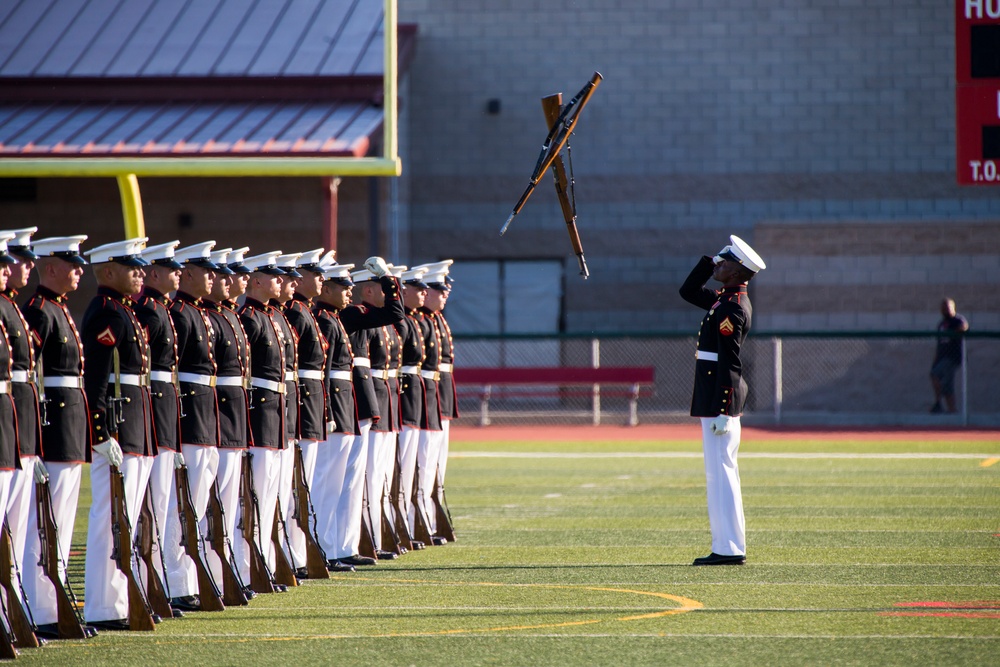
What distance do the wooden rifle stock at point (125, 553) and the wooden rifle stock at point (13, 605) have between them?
0.58m

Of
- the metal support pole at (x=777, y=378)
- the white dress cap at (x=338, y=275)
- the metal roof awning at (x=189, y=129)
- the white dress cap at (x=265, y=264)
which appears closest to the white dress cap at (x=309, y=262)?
the white dress cap at (x=338, y=275)

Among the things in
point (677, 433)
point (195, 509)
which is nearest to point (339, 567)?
point (195, 509)

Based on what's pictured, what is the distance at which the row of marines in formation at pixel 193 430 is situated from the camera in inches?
274

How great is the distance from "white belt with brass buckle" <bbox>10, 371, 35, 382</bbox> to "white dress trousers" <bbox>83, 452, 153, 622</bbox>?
2.05 feet

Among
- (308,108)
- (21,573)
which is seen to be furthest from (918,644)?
(308,108)

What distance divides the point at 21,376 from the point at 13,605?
105cm

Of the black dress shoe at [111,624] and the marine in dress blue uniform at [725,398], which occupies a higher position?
the marine in dress blue uniform at [725,398]

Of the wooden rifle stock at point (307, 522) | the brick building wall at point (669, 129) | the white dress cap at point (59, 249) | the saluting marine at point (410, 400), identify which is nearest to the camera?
the white dress cap at point (59, 249)

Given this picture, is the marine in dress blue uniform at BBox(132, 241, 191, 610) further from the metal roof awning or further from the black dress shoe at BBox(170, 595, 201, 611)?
the metal roof awning

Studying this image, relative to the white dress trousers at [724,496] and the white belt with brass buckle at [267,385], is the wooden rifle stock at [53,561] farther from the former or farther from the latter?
the white dress trousers at [724,496]

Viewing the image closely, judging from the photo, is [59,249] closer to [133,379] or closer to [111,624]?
[133,379]

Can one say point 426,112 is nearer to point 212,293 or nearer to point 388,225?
point 388,225

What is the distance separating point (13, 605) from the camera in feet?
21.9

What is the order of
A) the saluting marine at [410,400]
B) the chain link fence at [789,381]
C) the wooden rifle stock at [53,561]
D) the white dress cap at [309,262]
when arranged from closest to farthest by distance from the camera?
the wooden rifle stock at [53,561], the white dress cap at [309,262], the saluting marine at [410,400], the chain link fence at [789,381]
